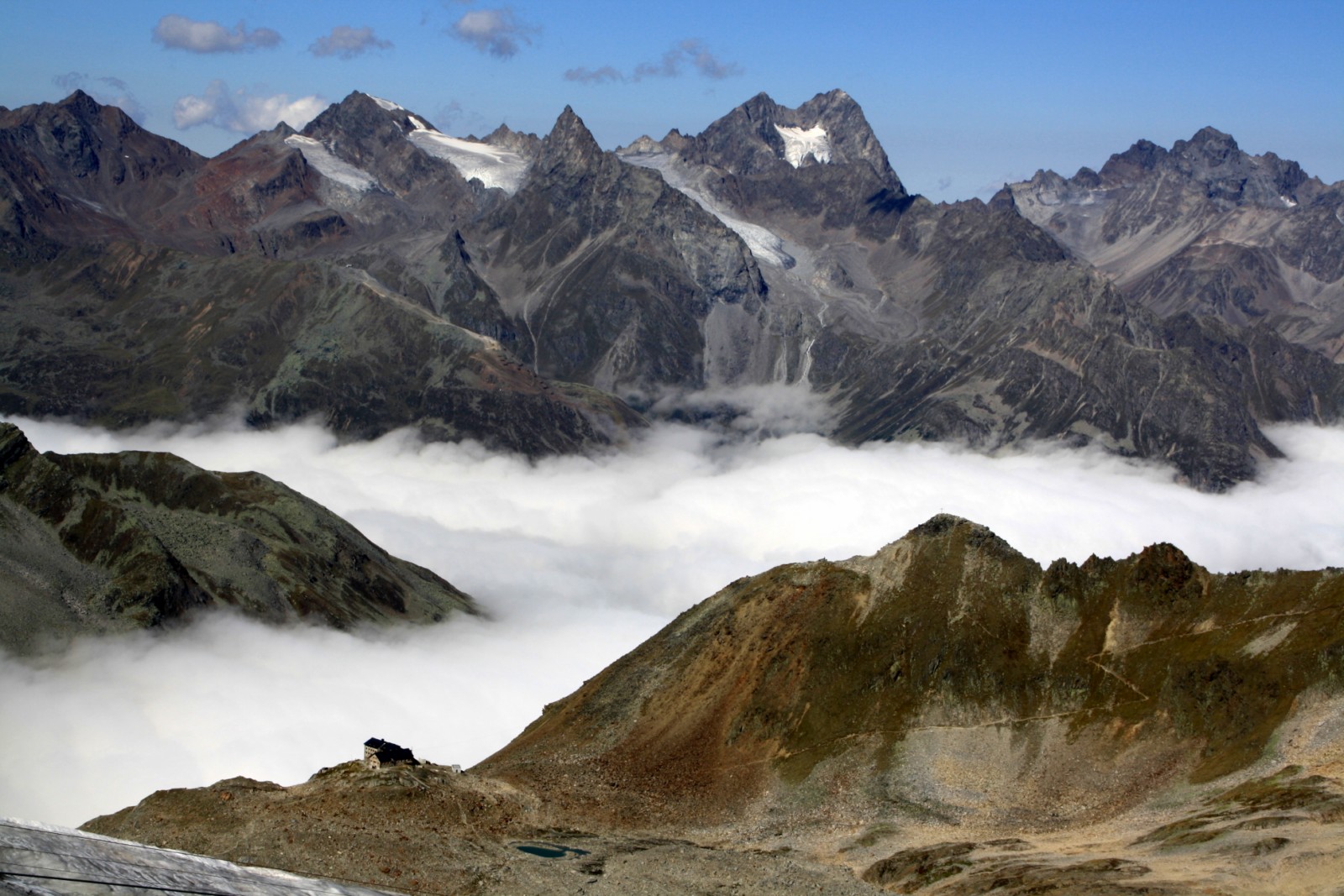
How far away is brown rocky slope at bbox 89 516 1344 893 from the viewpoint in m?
87.4

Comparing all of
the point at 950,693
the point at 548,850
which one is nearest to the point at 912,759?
the point at 950,693

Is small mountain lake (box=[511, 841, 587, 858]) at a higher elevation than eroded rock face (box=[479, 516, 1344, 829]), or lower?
lower

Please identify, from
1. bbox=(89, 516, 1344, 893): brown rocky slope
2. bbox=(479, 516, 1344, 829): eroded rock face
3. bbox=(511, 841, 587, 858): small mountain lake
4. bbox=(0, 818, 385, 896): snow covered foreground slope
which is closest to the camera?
bbox=(0, 818, 385, 896): snow covered foreground slope

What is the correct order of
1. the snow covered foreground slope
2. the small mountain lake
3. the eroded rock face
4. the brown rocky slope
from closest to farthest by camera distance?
1. the snow covered foreground slope
2. the brown rocky slope
3. the small mountain lake
4. the eroded rock face

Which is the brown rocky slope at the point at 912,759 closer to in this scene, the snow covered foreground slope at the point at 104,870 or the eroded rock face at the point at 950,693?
the eroded rock face at the point at 950,693

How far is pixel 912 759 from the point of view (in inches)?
4577

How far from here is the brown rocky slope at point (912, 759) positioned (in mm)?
87375

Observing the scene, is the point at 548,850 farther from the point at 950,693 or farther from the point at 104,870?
the point at 104,870

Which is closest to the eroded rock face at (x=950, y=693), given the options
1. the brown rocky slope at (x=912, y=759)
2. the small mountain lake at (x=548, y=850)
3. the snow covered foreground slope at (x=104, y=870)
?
the brown rocky slope at (x=912, y=759)

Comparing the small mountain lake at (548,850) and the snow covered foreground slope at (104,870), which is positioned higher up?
the snow covered foreground slope at (104,870)

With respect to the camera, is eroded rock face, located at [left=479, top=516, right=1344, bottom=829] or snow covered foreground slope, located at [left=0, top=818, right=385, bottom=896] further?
eroded rock face, located at [left=479, top=516, right=1344, bottom=829]

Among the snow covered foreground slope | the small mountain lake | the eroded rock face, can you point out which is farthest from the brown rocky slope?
the snow covered foreground slope

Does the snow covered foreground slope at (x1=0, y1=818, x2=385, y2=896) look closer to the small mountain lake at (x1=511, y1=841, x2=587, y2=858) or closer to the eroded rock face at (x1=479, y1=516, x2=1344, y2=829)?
the small mountain lake at (x1=511, y1=841, x2=587, y2=858)

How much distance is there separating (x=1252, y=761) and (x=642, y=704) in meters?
56.5
